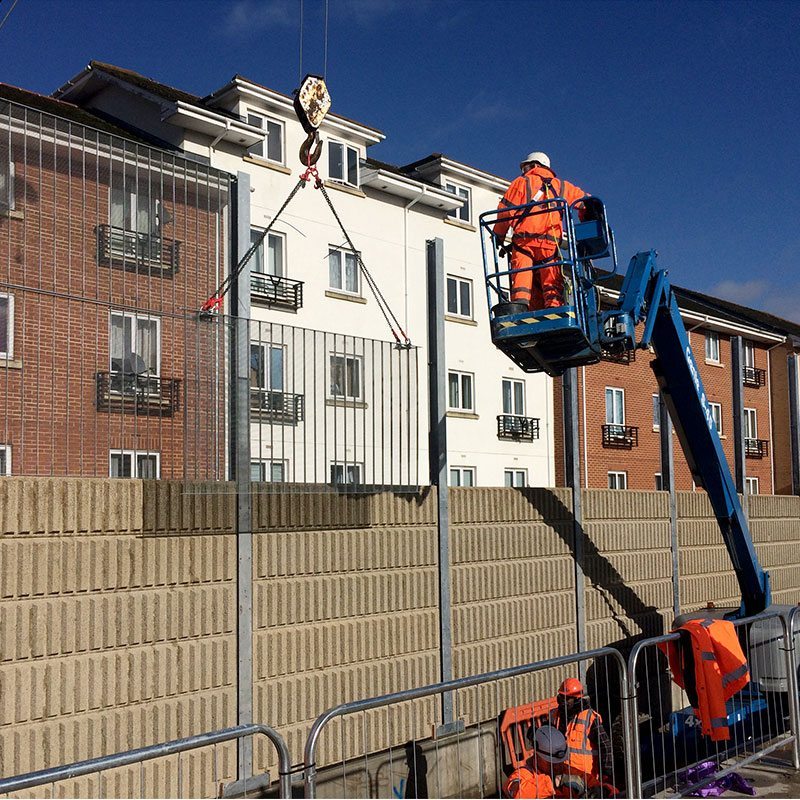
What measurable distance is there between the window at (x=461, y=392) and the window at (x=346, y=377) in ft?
75.9

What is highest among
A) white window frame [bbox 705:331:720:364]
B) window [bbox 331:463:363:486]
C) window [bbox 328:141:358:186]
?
window [bbox 328:141:358:186]

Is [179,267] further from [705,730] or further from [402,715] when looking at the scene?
[705,730]

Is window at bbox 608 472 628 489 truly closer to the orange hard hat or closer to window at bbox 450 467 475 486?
window at bbox 450 467 475 486

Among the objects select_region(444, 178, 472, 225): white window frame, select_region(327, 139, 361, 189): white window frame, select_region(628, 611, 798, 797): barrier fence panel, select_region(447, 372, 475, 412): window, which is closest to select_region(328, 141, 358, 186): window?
select_region(327, 139, 361, 189): white window frame

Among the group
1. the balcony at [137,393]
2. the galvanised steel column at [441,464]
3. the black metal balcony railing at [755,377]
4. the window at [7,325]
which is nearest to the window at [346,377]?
the galvanised steel column at [441,464]

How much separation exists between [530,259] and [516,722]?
13.2ft

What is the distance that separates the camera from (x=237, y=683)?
22.2ft

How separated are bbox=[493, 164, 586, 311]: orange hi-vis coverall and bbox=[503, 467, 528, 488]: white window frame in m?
23.6

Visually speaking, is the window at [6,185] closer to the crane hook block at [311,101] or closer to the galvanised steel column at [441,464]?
the crane hook block at [311,101]

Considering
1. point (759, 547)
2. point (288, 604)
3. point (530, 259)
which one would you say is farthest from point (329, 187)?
point (288, 604)

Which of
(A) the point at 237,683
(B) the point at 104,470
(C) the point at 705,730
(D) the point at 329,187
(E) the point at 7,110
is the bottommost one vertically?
(C) the point at 705,730

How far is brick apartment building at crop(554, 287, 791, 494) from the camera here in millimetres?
32844

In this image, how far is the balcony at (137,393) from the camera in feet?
20.4

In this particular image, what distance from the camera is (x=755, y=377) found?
36.0m
